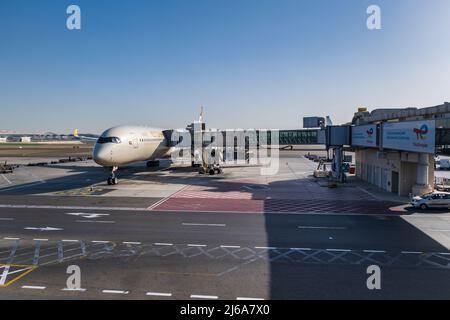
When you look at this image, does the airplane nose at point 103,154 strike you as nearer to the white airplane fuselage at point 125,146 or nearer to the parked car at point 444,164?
the white airplane fuselage at point 125,146

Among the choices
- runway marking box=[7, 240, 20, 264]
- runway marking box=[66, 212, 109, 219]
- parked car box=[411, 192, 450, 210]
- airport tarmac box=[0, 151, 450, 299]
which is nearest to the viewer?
airport tarmac box=[0, 151, 450, 299]

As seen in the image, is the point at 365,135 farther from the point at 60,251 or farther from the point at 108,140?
the point at 60,251

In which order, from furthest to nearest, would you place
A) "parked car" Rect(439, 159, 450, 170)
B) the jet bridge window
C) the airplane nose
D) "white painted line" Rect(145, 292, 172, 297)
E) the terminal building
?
"parked car" Rect(439, 159, 450, 170)
the jet bridge window
the airplane nose
the terminal building
"white painted line" Rect(145, 292, 172, 297)

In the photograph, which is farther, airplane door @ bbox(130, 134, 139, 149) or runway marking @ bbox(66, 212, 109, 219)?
airplane door @ bbox(130, 134, 139, 149)

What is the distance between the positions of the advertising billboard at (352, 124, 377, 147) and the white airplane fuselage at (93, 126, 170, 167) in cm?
2823

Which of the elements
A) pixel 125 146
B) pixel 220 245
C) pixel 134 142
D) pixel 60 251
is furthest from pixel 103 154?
pixel 220 245

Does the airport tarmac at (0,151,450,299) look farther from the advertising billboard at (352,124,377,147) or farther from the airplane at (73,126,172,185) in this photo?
the advertising billboard at (352,124,377,147)

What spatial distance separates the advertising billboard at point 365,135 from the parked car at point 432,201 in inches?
375

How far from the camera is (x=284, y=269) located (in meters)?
15.9

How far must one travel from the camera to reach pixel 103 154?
127 feet

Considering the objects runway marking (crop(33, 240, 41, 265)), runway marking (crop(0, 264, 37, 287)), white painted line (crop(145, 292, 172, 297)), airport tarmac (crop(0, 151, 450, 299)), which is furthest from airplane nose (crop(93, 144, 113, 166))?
white painted line (crop(145, 292, 172, 297))

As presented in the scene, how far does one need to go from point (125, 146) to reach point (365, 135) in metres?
29.1

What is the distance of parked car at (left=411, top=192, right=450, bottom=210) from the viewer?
2903cm
